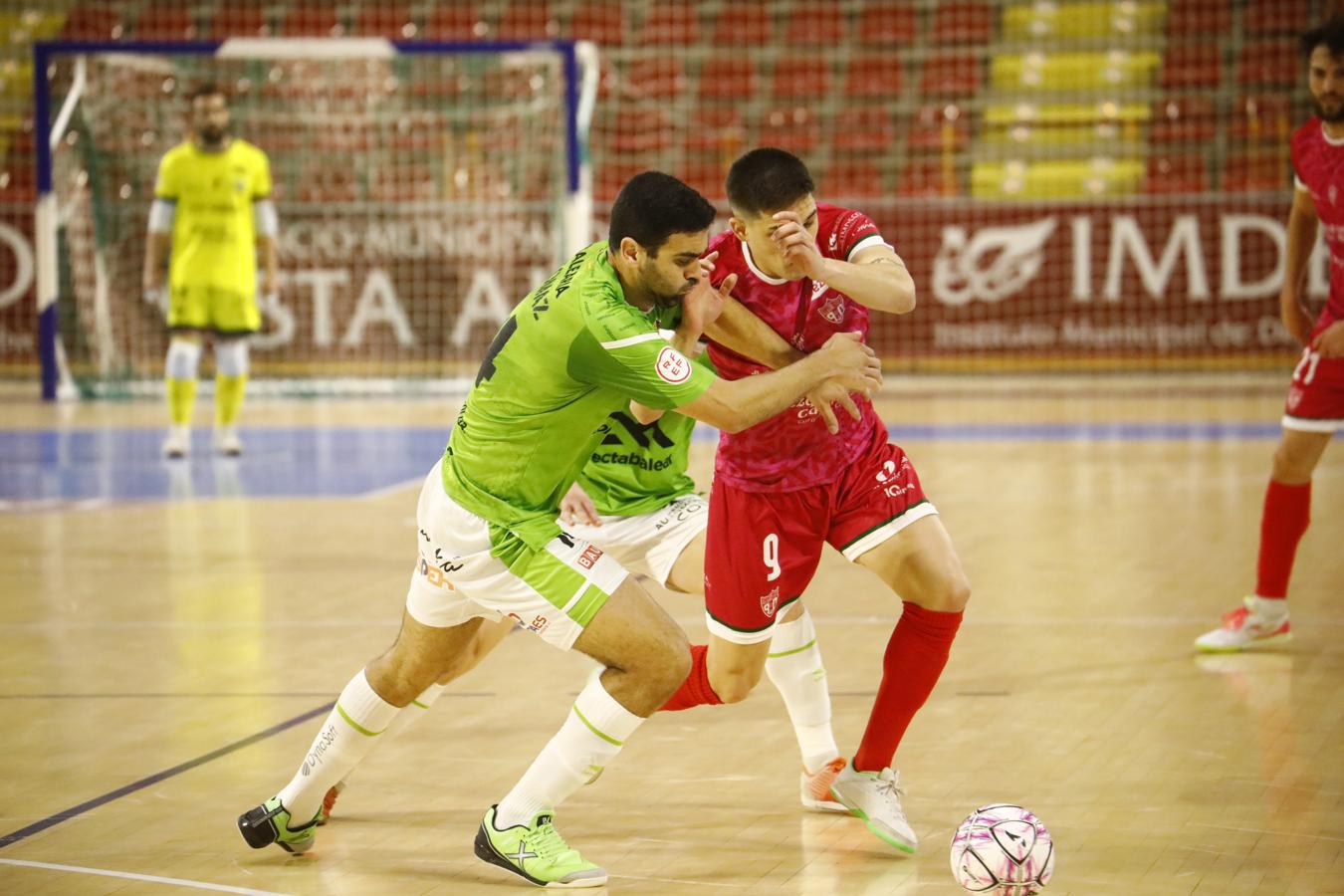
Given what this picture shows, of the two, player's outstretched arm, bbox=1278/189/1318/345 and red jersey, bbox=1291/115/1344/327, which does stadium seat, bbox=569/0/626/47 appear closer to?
player's outstretched arm, bbox=1278/189/1318/345

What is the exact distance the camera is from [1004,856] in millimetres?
4016

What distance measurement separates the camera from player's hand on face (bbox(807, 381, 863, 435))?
4379 millimetres

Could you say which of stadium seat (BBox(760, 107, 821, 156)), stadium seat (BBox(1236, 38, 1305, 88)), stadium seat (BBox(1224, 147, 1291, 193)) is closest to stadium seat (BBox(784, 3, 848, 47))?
stadium seat (BBox(760, 107, 821, 156))

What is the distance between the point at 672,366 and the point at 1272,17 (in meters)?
17.6

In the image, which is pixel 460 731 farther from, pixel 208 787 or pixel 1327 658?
pixel 1327 658

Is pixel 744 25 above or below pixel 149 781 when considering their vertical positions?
above

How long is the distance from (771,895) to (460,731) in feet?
6.09

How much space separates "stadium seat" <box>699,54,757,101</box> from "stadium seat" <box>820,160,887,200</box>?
1.52 metres

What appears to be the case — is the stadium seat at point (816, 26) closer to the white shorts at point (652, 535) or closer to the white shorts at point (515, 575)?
the white shorts at point (652, 535)

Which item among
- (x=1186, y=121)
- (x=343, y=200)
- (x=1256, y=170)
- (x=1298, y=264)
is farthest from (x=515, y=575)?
(x=1186, y=121)

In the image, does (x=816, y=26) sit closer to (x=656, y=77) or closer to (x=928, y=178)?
(x=656, y=77)

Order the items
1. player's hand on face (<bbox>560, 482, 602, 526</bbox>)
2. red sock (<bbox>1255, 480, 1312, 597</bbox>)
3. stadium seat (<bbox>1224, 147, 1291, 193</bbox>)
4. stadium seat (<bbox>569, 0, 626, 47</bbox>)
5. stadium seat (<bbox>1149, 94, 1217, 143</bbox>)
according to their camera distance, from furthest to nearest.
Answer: stadium seat (<bbox>569, 0, 626, 47</bbox>) → stadium seat (<bbox>1149, 94, 1217, 143</bbox>) → stadium seat (<bbox>1224, 147, 1291, 193</bbox>) → red sock (<bbox>1255, 480, 1312, 597</bbox>) → player's hand on face (<bbox>560, 482, 602, 526</bbox>)

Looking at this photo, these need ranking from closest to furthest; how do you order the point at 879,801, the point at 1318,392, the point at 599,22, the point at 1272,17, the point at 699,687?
the point at 879,801 → the point at 699,687 → the point at 1318,392 → the point at 1272,17 → the point at 599,22

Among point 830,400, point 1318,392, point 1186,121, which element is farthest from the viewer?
point 1186,121
